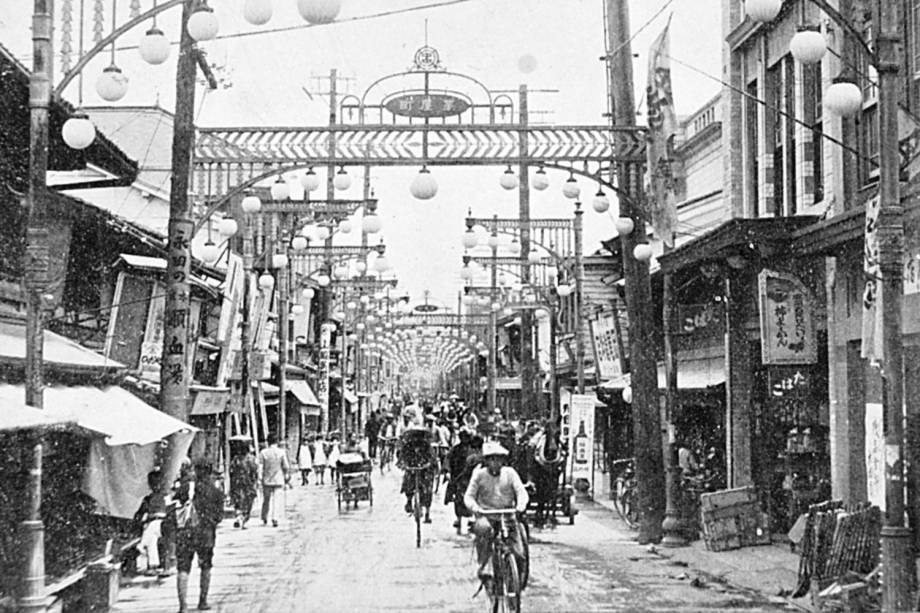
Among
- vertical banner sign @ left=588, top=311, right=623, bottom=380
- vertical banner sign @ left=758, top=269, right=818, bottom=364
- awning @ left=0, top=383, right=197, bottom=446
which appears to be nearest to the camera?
awning @ left=0, top=383, right=197, bottom=446

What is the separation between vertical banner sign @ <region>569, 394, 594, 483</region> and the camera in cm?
2844

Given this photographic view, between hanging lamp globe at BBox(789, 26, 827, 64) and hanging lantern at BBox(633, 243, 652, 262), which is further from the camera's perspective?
hanging lantern at BBox(633, 243, 652, 262)

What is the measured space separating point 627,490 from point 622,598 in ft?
35.5

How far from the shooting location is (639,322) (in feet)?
71.9

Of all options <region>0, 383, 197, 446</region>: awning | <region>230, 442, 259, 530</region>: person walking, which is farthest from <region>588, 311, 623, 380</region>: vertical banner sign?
<region>0, 383, 197, 446</region>: awning

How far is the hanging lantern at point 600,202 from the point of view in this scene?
22.1m

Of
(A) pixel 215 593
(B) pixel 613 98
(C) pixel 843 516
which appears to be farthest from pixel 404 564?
(B) pixel 613 98

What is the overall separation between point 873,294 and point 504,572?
5445 millimetres

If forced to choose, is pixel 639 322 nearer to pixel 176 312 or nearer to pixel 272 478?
pixel 176 312

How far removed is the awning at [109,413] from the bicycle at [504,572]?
482 centimetres

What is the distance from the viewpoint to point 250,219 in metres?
39.5

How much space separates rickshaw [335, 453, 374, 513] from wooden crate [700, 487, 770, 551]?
12.0 metres

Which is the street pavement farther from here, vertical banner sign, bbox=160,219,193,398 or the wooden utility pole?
vertical banner sign, bbox=160,219,193,398

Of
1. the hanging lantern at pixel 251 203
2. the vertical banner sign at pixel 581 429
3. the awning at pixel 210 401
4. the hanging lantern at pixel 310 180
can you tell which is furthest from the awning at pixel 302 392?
the hanging lantern at pixel 310 180
